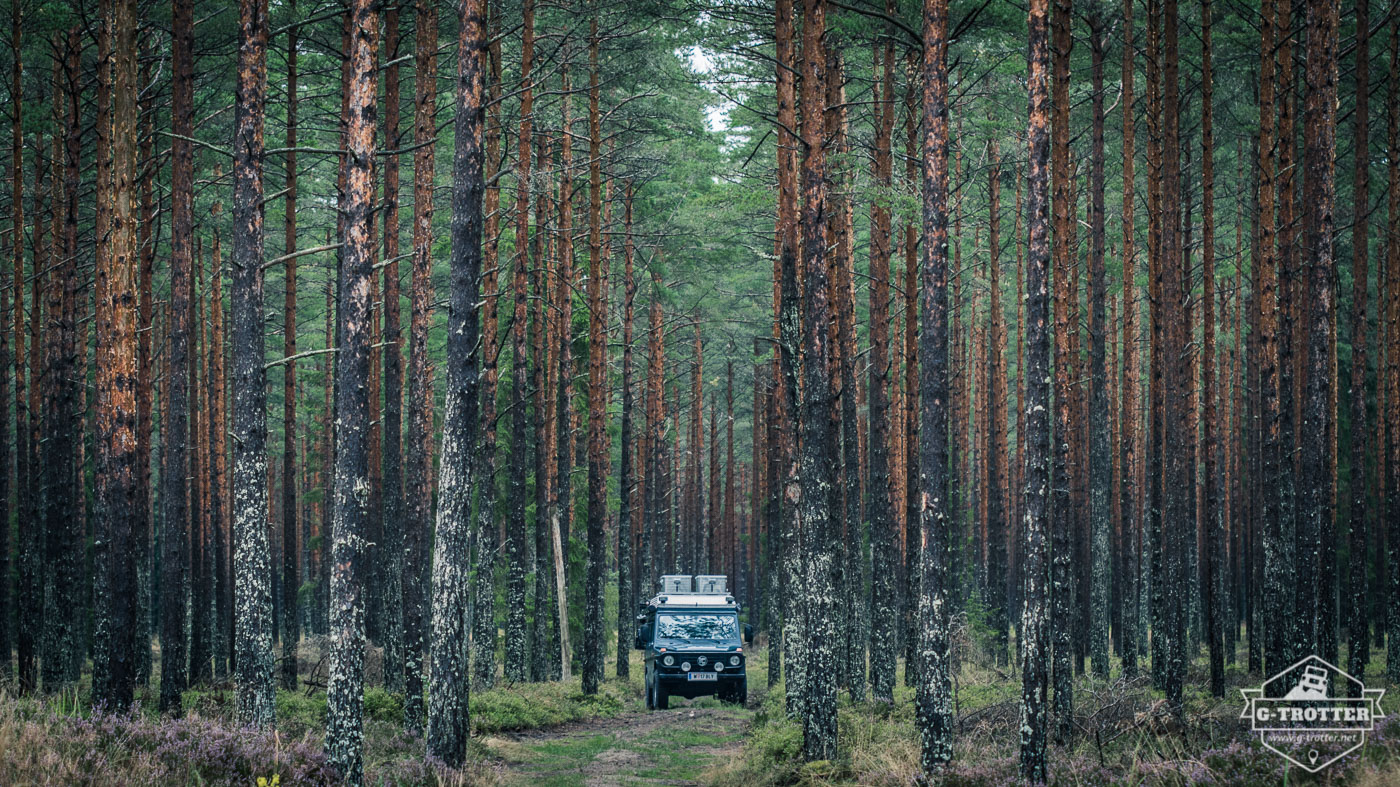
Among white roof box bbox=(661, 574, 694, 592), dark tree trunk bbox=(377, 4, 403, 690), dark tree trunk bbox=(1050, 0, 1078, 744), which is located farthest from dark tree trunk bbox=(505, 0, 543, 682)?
dark tree trunk bbox=(1050, 0, 1078, 744)

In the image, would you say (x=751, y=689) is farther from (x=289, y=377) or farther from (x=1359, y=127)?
(x=1359, y=127)

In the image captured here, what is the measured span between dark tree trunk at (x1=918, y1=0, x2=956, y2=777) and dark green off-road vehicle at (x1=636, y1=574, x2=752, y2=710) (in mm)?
10541

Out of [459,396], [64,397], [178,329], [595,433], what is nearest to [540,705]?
[595,433]

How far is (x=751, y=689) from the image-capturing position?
25.7m

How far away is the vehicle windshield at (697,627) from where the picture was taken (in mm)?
21000

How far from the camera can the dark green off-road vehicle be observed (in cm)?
2055

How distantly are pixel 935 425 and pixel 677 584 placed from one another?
47.5 ft

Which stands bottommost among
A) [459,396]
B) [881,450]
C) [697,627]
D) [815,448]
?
[697,627]

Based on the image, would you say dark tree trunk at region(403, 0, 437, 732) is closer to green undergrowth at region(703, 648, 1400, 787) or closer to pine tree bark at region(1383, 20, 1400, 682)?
green undergrowth at region(703, 648, 1400, 787)

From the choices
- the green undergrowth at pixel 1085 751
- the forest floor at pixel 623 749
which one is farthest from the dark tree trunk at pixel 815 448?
the forest floor at pixel 623 749

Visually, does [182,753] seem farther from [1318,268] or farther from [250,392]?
[1318,268]

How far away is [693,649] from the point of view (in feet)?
67.7

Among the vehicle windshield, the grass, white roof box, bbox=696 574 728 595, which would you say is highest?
the grass

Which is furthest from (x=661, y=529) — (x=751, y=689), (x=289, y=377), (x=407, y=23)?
(x=407, y=23)
